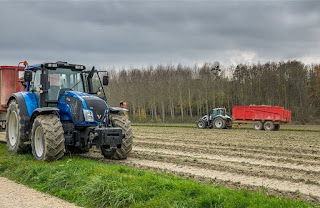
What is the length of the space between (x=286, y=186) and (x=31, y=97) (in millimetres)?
8171

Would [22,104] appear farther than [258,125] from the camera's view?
No

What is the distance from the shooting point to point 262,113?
31578mm

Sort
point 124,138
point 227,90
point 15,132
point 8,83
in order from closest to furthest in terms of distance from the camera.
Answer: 1. point 124,138
2. point 15,132
3. point 8,83
4. point 227,90

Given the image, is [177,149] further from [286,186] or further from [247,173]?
[286,186]

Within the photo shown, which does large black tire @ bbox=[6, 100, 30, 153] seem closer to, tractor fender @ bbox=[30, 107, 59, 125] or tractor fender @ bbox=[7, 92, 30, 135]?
tractor fender @ bbox=[7, 92, 30, 135]

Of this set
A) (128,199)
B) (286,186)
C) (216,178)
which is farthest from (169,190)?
(286,186)

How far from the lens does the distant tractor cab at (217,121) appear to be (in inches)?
1268

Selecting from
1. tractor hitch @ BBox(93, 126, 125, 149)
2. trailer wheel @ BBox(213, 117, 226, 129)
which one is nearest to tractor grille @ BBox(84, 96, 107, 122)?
tractor hitch @ BBox(93, 126, 125, 149)

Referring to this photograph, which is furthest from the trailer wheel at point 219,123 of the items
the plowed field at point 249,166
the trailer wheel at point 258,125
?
the plowed field at point 249,166

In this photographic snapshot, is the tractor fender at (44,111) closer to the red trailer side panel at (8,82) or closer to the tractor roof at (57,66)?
the tractor roof at (57,66)

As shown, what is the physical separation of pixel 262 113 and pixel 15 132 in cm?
2341

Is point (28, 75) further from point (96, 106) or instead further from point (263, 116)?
point (263, 116)

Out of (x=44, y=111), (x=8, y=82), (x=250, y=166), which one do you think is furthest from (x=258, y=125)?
(x=44, y=111)

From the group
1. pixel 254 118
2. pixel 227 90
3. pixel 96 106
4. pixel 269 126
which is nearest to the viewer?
pixel 96 106
